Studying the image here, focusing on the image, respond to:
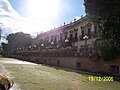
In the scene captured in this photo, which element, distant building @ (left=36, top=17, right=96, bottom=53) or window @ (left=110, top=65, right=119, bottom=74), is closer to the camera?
window @ (left=110, top=65, right=119, bottom=74)

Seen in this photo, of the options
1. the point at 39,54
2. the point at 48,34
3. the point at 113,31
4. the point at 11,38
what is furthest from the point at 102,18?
the point at 11,38

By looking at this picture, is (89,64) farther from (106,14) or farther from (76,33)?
(76,33)

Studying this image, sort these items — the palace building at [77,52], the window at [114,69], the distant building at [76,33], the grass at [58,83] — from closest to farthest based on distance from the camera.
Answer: the grass at [58,83] → the window at [114,69] → the palace building at [77,52] → the distant building at [76,33]

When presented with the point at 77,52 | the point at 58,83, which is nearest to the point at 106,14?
the point at 58,83

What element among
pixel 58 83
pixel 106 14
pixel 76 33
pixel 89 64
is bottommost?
pixel 58 83

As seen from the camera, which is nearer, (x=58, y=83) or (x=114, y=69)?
(x=58, y=83)

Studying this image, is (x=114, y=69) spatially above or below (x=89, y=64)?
below

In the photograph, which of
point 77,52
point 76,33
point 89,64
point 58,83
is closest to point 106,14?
point 58,83

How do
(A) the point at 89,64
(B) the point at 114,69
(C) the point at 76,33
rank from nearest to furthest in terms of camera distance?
(B) the point at 114,69
(A) the point at 89,64
(C) the point at 76,33

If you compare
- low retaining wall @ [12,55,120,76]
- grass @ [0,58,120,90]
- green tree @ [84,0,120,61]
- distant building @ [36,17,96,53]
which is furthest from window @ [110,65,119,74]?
distant building @ [36,17,96,53]

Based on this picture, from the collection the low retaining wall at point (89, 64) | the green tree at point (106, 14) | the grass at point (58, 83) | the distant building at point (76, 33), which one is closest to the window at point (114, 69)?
the low retaining wall at point (89, 64)

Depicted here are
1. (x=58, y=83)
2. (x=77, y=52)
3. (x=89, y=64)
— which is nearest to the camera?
(x=58, y=83)

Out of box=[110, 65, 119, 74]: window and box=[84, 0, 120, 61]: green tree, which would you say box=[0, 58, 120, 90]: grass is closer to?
box=[84, 0, 120, 61]: green tree

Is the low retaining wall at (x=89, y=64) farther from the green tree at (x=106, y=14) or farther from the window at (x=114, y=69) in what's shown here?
the green tree at (x=106, y=14)
